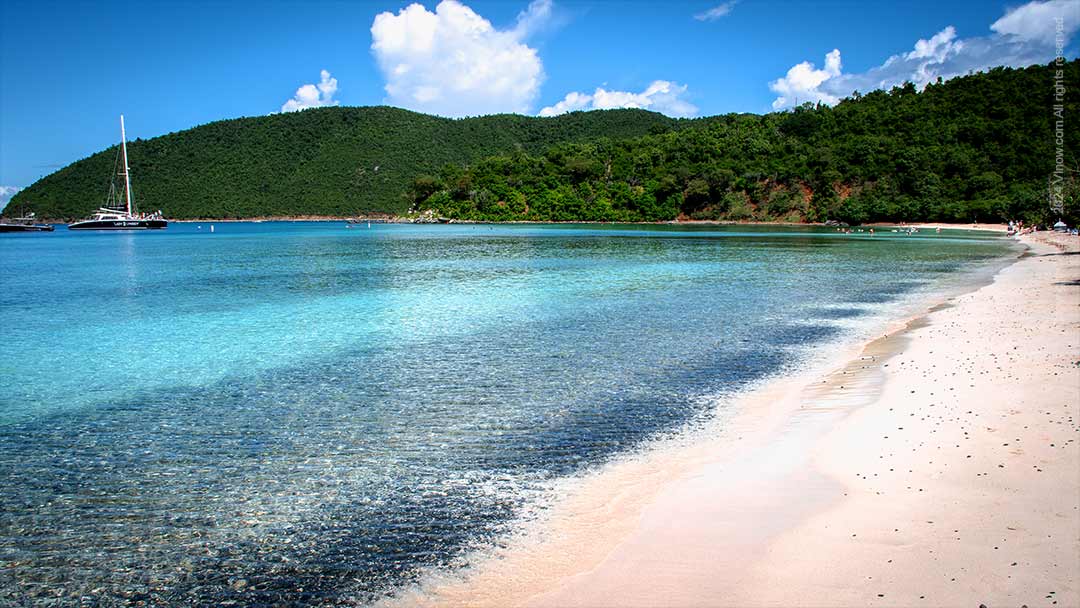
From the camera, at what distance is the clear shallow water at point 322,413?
17.6 ft

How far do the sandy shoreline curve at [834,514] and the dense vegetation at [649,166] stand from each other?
1372 inches

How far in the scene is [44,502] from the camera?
642 centimetres

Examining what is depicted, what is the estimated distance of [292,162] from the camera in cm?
18425

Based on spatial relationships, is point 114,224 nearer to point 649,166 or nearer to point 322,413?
point 649,166

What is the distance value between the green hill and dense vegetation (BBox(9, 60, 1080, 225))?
1.53ft

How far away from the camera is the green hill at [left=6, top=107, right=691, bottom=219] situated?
166m

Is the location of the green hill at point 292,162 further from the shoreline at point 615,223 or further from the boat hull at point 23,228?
the boat hull at point 23,228

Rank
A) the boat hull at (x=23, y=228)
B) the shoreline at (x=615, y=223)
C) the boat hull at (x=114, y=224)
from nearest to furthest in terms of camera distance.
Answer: the shoreline at (x=615, y=223) → the boat hull at (x=114, y=224) → the boat hull at (x=23, y=228)

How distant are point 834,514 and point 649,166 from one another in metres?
140

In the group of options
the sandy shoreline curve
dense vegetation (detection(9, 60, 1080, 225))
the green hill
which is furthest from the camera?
the green hill

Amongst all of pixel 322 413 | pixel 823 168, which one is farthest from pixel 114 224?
pixel 823 168

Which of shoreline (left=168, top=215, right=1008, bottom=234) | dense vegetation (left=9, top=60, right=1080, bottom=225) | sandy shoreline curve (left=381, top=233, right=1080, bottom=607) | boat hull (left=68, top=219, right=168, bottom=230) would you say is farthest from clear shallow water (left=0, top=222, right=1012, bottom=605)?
boat hull (left=68, top=219, right=168, bottom=230)

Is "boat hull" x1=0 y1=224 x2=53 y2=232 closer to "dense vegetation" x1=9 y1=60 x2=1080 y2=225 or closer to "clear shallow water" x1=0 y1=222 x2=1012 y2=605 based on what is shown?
"dense vegetation" x1=9 y1=60 x2=1080 y2=225

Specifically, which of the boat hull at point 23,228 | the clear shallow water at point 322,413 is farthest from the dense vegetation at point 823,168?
the boat hull at point 23,228
